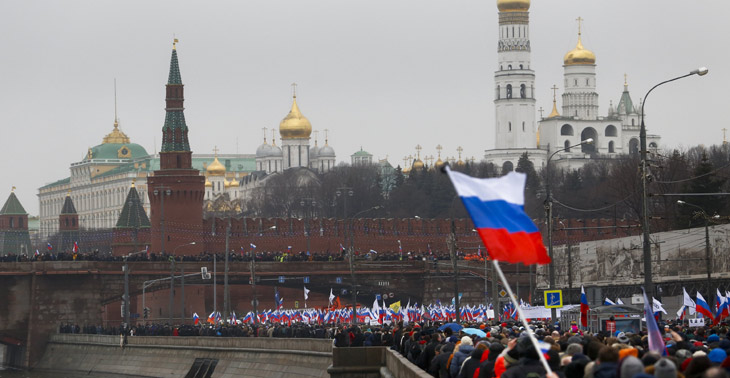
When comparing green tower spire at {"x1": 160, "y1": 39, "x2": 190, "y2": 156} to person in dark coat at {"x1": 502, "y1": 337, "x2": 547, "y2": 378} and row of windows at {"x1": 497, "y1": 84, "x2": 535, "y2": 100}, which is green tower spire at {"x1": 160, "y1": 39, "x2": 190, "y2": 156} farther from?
row of windows at {"x1": 497, "y1": 84, "x2": 535, "y2": 100}

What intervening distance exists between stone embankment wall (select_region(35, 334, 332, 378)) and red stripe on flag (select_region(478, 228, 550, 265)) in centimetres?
2627

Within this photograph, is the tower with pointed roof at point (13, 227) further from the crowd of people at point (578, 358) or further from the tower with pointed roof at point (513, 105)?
the crowd of people at point (578, 358)

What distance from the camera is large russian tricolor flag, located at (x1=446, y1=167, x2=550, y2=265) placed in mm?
13742

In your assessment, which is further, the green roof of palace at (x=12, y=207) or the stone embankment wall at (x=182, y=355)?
the green roof of palace at (x=12, y=207)

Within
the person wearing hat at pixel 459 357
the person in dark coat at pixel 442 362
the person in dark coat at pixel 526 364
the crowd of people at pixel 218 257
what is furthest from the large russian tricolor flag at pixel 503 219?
the crowd of people at pixel 218 257

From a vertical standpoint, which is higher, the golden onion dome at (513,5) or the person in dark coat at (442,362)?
the golden onion dome at (513,5)

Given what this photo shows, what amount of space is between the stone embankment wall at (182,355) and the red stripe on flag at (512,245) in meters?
26.3

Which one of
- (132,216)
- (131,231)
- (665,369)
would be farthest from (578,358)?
(132,216)

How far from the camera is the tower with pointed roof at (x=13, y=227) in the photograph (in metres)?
141

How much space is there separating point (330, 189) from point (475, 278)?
Result: 78.6 meters

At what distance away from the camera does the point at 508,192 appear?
13828mm

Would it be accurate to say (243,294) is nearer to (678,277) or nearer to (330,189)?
(678,277)

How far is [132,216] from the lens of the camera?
116438 mm

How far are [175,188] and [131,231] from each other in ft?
38.6
